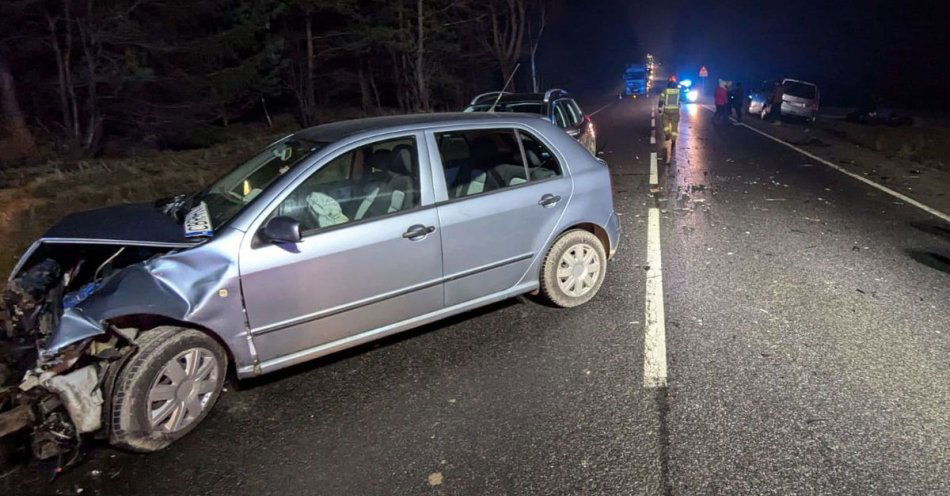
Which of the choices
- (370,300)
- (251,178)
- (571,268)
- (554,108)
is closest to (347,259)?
(370,300)

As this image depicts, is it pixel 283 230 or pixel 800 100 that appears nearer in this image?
pixel 283 230

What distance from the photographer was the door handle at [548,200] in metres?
4.57

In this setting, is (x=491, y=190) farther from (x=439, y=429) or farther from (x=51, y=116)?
(x=51, y=116)

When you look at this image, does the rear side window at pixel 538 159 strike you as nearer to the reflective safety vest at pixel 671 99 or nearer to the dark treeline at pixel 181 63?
the reflective safety vest at pixel 671 99

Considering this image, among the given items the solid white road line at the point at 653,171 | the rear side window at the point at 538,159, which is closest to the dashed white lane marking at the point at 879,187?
the solid white road line at the point at 653,171

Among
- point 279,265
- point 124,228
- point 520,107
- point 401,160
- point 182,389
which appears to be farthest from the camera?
point 520,107

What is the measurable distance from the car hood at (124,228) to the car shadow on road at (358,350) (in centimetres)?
114

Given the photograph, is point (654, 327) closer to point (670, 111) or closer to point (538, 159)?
point (538, 159)

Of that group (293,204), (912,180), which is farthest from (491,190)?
(912,180)

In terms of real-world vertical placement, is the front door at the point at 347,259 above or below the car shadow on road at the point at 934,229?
above

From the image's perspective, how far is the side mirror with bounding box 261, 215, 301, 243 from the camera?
3314mm

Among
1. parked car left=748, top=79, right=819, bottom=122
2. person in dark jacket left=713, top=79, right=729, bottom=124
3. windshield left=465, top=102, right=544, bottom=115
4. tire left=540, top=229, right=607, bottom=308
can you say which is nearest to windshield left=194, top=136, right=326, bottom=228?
tire left=540, top=229, right=607, bottom=308

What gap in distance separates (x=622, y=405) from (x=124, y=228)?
330cm

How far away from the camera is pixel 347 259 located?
3639mm
